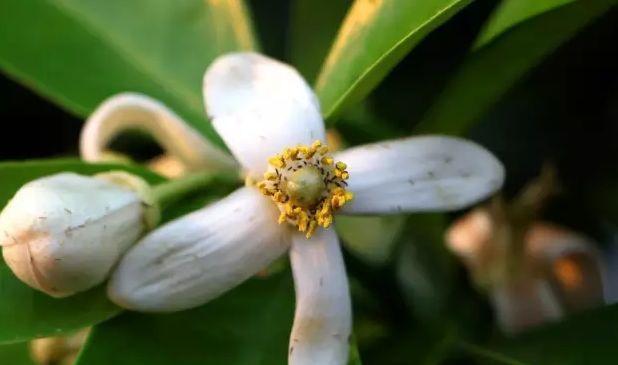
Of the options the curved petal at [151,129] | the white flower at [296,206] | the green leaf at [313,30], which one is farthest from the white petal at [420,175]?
the green leaf at [313,30]

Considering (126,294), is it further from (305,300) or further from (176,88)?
(176,88)

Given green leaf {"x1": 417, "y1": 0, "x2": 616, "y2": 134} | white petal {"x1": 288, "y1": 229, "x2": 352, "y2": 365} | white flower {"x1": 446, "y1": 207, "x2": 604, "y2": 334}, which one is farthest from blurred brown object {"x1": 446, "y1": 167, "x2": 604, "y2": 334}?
white petal {"x1": 288, "y1": 229, "x2": 352, "y2": 365}

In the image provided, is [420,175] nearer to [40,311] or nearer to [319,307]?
[319,307]

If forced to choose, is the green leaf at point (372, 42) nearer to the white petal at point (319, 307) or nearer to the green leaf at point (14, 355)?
the white petal at point (319, 307)

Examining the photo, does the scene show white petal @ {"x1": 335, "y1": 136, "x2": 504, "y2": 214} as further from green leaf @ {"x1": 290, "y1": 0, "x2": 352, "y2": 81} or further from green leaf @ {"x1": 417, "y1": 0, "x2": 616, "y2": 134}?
green leaf @ {"x1": 290, "y1": 0, "x2": 352, "y2": 81}

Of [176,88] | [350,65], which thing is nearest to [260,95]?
[350,65]
